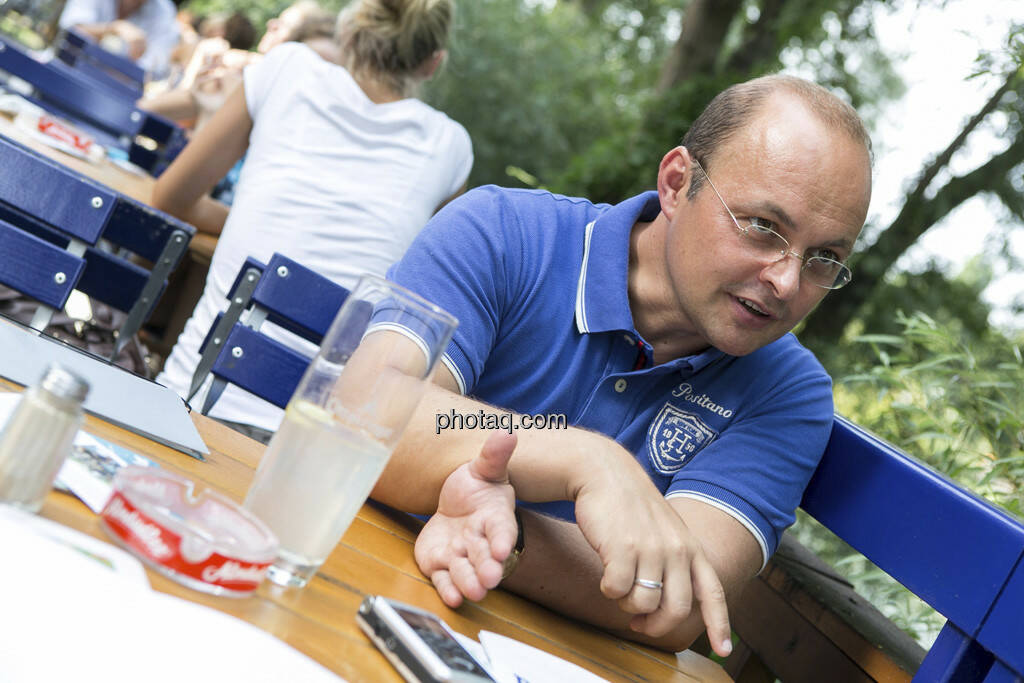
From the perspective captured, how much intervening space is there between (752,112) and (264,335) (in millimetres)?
991

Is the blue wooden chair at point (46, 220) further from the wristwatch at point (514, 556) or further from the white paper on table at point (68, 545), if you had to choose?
the white paper on table at point (68, 545)

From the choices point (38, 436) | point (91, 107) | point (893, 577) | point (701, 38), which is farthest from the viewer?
point (701, 38)

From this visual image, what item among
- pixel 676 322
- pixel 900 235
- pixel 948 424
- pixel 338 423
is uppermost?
pixel 900 235

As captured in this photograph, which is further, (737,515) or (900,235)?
(900,235)

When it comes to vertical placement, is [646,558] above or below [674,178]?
below

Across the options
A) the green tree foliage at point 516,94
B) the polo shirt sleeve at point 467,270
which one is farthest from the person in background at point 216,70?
the polo shirt sleeve at point 467,270

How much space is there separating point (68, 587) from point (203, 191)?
234 cm

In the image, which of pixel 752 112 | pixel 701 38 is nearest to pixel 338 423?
pixel 752 112

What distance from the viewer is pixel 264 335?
194 centimetres

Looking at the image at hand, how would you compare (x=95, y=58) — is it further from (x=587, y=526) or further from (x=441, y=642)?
(x=441, y=642)

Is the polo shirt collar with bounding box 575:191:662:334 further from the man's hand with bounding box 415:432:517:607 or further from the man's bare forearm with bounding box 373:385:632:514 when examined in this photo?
the man's hand with bounding box 415:432:517:607

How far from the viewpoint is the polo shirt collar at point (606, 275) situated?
65.4 inches

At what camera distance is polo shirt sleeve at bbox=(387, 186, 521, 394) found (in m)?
1.47

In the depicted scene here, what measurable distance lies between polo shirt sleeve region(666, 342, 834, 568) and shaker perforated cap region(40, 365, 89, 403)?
1035 millimetres
